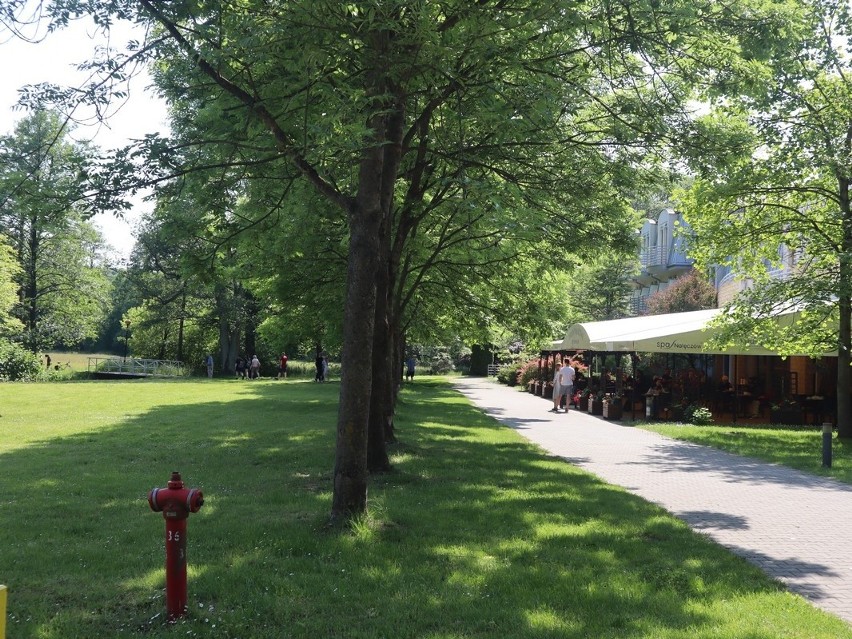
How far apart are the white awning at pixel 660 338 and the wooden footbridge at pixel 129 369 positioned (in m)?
37.2

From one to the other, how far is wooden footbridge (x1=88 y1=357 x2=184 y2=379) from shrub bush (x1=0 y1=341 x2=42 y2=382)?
934 cm

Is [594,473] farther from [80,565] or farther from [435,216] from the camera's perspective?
[80,565]

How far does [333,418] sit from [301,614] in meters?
15.9

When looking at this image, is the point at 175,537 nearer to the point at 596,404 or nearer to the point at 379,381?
the point at 379,381

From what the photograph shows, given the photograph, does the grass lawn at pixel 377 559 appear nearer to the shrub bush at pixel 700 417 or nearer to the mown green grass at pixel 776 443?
the mown green grass at pixel 776 443

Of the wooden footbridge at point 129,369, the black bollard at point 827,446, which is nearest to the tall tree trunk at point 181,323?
the wooden footbridge at point 129,369

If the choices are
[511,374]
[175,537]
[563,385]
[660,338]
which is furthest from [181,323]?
[175,537]

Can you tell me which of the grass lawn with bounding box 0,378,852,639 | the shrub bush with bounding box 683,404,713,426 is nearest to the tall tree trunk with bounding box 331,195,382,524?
the grass lawn with bounding box 0,378,852,639

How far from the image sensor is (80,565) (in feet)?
21.5

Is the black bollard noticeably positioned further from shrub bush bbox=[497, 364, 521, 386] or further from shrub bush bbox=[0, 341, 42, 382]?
shrub bush bbox=[0, 341, 42, 382]

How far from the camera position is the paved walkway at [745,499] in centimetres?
Result: 713

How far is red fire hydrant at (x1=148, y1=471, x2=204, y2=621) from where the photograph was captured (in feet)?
17.3

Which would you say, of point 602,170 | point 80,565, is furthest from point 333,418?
point 80,565

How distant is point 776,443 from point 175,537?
1562 cm
